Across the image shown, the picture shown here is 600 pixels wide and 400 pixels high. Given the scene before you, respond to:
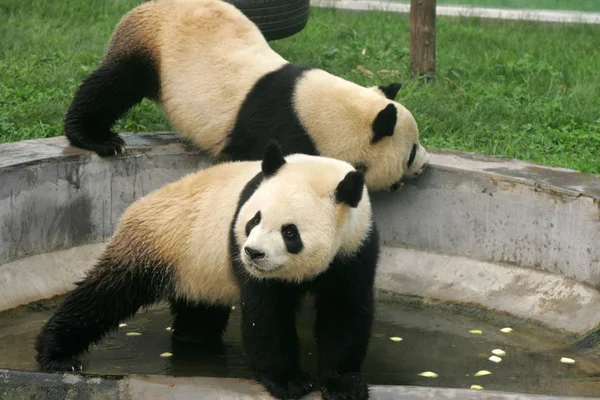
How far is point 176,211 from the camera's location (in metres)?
4.77

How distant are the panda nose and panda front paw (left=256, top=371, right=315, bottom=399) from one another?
539 mm

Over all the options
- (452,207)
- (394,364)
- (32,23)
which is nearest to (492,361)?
(394,364)

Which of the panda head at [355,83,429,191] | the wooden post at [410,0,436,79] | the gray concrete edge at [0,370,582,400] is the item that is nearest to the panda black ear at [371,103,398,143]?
the panda head at [355,83,429,191]

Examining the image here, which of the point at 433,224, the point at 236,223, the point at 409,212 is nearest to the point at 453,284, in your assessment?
the point at 433,224

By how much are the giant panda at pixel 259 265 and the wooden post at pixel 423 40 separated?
4.60 meters

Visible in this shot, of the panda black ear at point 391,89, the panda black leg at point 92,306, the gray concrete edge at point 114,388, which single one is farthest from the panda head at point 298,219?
the panda black ear at point 391,89

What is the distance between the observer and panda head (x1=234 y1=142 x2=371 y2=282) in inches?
152

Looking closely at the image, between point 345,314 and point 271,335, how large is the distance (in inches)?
13.1

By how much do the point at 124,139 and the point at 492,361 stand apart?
9.03 ft

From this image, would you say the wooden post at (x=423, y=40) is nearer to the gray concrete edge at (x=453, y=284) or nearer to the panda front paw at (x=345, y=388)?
the gray concrete edge at (x=453, y=284)

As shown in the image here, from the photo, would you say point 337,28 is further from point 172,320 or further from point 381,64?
point 172,320

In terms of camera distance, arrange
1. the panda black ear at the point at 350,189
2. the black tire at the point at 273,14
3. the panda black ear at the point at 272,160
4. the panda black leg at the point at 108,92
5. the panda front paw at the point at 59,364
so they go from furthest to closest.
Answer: the black tire at the point at 273,14
the panda black leg at the point at 108,92
the panda front paw at the point at 59,364
the panda black ear at the point at 272,160
the panda black ear at the point at 350,189

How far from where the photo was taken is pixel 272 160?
4145 millimetres

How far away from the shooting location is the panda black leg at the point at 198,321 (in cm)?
513
